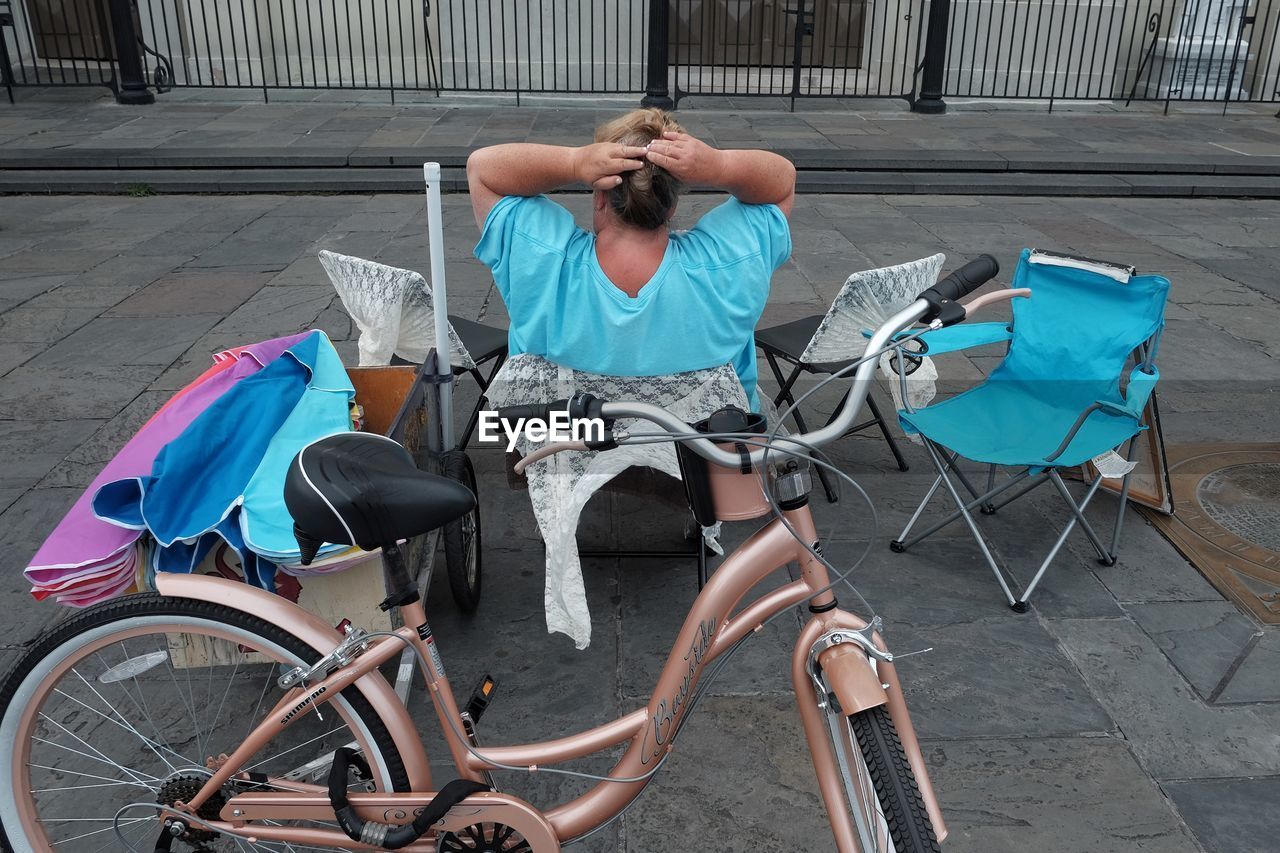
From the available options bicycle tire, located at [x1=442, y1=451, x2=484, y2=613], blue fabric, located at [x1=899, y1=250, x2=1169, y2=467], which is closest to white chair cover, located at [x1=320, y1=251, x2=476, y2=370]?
bicycle tire, located at [x1=442, y1=451, x2=484, y2=613]

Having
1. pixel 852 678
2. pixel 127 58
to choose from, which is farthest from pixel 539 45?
pixel 852 678

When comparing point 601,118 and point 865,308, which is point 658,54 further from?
point 865,308

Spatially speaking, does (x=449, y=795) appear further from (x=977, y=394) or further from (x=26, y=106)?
(x=26, y=106)

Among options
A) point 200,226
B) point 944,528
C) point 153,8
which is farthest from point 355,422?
point 153,8

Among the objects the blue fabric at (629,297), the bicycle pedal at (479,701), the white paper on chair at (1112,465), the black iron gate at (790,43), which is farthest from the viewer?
the black iron gate at (790,43)

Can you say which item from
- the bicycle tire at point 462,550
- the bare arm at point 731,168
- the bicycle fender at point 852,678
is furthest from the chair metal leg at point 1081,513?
the bicycle tire at point 462,550

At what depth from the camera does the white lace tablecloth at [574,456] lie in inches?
109

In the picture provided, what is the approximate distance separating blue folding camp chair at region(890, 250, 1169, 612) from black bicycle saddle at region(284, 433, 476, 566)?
205cm

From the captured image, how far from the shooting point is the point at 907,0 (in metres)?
13.5

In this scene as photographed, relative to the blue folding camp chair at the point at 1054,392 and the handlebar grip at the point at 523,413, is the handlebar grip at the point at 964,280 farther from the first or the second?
the blue folding camp chair at the point at 1054,392

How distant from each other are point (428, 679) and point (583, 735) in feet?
1.17

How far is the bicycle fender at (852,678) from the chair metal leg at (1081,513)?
5.76 ft

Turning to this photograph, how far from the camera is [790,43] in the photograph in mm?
14281

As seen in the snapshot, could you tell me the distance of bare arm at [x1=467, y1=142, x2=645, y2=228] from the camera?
8.37 feet
